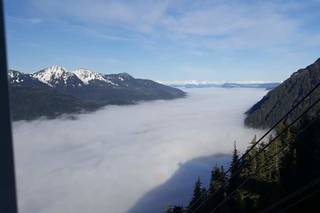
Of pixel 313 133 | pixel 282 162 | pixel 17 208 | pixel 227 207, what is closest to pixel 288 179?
pixel 282 162

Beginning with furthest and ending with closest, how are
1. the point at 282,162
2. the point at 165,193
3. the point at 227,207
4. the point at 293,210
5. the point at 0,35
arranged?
the point at 165,193, the point at 227,207, the point at 282,162, the point at 293,210, the point at 0,35

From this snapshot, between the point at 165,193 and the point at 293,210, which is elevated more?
the point at 293,210

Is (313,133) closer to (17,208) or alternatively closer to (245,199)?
(245,199)

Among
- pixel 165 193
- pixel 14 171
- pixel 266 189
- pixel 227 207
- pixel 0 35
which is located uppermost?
pixel 0 35

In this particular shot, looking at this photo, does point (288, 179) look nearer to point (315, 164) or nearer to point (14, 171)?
point (315, 164)

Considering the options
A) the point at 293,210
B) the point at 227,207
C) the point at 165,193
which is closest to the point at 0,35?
→ the point at 293,210

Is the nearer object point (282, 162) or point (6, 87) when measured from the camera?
point (6, 87)

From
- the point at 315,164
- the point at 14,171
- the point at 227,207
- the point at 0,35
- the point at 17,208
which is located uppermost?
the point at 0,35

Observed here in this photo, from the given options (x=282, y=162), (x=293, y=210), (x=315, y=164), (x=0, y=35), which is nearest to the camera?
(x=0, y=35)

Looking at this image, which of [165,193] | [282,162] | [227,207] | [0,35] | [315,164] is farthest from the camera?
[165,193]
